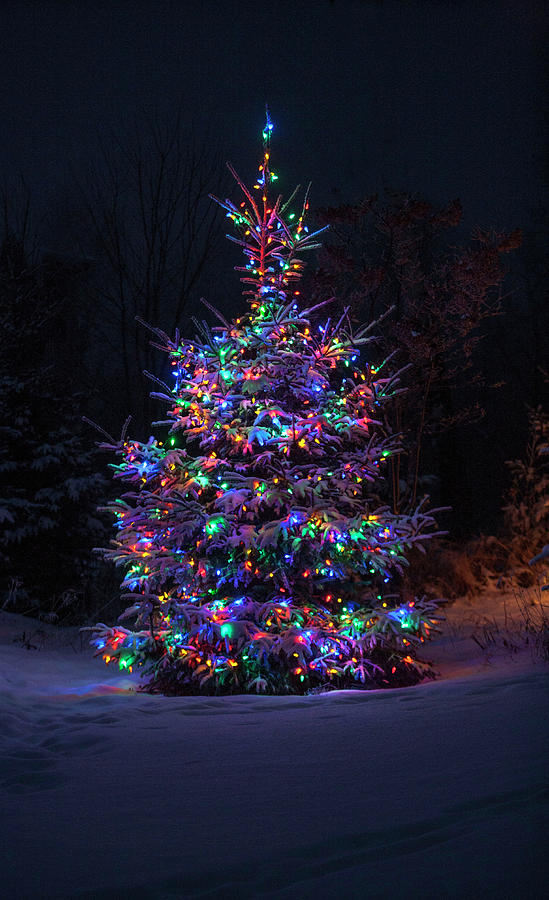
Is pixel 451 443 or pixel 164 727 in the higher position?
pixel 451 443

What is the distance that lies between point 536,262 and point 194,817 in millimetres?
23854

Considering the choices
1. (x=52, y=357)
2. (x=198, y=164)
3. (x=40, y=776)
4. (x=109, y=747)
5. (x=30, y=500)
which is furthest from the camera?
(x=52, y=357)

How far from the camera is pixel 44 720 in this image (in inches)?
175

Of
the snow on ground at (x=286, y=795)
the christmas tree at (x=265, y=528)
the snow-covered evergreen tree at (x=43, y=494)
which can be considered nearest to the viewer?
the snow on ground at (x=286, y=795)

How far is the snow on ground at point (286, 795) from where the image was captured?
1852 millimetres

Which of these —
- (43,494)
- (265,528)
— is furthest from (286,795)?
(43,494)

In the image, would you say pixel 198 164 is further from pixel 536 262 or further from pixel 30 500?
pixel 536 262

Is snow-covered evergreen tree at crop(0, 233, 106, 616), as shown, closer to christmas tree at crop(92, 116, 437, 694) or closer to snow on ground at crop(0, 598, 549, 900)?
christmas tree at crop(92, 116, 437, 694)

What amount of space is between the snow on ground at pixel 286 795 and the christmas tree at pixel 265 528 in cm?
48

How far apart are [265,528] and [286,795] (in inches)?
99.7

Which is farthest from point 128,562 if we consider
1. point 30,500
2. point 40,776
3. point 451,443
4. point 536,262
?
point 536,262

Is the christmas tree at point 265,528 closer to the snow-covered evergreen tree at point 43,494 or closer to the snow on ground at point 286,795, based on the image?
the snow on ground at point 286,795

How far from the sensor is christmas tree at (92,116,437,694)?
16.6 feet

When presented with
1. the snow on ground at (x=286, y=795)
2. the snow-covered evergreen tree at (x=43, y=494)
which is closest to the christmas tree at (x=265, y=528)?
the snow on ground at (x=286, y=795)
